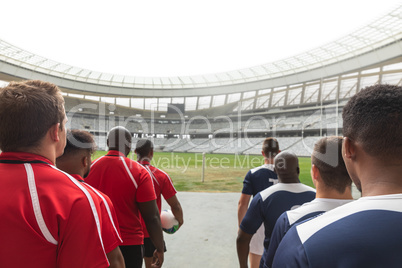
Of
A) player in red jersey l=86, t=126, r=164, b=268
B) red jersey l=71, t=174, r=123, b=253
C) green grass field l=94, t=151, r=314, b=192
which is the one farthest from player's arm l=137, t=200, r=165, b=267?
green grass field l=94, t=151, r=314, b=192

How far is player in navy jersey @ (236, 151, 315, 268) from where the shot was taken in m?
2.33

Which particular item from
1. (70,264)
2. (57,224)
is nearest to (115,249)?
(70,264)

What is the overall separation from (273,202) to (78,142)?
77.8 inches

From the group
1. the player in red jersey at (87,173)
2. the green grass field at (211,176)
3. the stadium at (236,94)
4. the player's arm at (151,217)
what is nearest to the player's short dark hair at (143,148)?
the player's arm at (151,217)

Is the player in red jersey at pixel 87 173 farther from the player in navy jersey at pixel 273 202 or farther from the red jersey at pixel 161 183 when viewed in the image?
the player in navy jersey at pixel 273 202

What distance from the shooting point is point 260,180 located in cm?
Answer: 349

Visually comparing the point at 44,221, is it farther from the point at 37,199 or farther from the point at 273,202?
the point at 273,202

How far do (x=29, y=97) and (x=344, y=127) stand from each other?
5.08 feet

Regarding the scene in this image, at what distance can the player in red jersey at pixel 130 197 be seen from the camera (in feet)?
8.36

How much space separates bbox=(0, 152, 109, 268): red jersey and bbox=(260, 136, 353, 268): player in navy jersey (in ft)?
3.86

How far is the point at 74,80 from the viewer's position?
46.7 meters

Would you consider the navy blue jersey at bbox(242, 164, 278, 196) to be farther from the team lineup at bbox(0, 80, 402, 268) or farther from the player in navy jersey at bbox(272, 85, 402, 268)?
the player in navy jersey at bbox(272, 85, 402, 268)

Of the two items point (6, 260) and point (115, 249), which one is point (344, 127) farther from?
point (6, 260)

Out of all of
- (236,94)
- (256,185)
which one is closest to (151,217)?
(256,185)
